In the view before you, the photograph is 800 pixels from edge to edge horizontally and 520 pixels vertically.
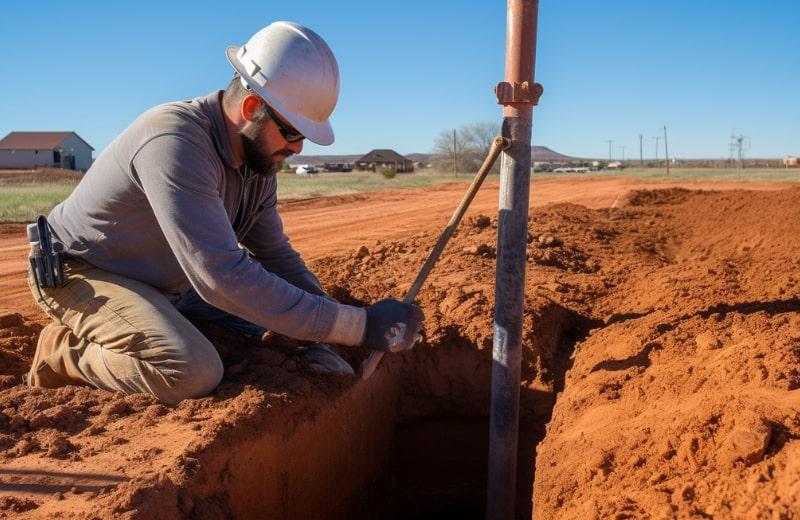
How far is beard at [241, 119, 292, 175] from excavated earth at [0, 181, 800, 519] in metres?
0.97

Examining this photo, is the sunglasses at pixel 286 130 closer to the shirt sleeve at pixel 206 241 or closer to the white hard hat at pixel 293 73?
the white hard hat at pixel 293 73

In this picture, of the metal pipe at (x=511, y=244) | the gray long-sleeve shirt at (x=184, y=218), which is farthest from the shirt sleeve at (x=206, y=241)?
the metal pipe at (x=511, y=244)

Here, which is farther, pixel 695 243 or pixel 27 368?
pixel 695 243

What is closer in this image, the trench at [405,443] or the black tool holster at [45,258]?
the trench at [405,443]

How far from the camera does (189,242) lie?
302 centimetres

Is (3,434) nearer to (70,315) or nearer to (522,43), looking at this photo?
(70,315)

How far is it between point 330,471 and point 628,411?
1503mm

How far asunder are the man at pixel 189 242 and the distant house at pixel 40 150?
61515 mm

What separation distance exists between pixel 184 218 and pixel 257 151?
547 millimetres

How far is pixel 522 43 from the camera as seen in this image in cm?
333

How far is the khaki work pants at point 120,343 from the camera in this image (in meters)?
3.41

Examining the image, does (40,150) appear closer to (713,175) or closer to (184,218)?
(713,175)

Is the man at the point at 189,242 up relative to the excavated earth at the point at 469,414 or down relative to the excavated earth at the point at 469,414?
up

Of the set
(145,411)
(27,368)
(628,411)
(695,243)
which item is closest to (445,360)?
(628,411)
